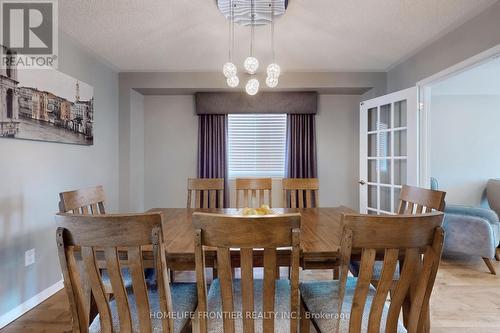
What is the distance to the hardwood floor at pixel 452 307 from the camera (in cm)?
189

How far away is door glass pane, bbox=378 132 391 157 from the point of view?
3.19 metres

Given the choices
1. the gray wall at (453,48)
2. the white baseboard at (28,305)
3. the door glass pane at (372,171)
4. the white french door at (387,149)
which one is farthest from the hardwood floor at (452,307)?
the gray wall at (453,48)

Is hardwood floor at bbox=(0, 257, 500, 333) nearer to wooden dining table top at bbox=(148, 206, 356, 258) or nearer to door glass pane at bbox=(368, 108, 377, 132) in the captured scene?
wooden dining table top at bbox=(148, 206, 356, 258)

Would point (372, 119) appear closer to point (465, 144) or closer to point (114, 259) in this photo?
point (465, 144)

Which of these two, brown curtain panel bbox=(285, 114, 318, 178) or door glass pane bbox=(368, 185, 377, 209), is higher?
brown curtain panel bbox=(285, 114, 318, 178)

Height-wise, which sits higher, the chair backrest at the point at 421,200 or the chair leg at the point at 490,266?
the chair backrest at the point at 421,200

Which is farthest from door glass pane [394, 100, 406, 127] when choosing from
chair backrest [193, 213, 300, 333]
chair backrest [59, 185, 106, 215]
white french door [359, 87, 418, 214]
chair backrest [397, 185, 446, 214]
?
chair backrest [59, 185, 106, 215]

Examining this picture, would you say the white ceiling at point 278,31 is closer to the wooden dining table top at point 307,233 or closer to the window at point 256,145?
the window at point 256,145

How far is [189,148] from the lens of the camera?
3.92 metres

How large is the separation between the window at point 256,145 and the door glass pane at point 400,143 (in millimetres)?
1439

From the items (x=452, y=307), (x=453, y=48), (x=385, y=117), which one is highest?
(x=453, y=48)

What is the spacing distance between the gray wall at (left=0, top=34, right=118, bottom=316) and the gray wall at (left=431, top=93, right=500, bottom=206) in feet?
15.9

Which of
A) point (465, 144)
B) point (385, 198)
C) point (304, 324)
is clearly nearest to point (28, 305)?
point (304, 324)

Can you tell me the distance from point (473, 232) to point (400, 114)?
140 centimetres
